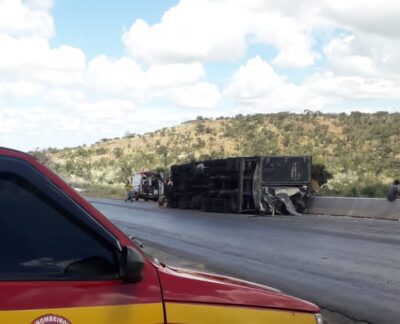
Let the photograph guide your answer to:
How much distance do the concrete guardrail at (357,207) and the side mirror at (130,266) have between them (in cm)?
1885

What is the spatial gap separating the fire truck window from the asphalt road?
213 inches

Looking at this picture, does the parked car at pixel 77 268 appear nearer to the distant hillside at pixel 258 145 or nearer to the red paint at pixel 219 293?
the red paint at pixel 219 293

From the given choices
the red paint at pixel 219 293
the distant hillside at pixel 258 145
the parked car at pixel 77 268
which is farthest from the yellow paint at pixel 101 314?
the distant hillside at pixel 258 145

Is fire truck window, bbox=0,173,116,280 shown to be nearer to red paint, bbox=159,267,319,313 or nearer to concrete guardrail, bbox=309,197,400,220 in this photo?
red paint, bbox=159,267,319,313

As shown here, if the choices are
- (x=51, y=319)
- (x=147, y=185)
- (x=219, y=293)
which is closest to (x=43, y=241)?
(x=51, y=319)

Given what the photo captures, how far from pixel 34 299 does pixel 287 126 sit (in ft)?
268

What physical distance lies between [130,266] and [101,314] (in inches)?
9.9

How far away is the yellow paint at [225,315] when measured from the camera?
318cm

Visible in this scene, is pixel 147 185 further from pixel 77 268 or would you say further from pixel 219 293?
pixel 77 268

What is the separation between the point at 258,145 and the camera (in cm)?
7681

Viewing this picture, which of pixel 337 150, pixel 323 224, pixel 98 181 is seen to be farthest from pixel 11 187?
pixel 98 181

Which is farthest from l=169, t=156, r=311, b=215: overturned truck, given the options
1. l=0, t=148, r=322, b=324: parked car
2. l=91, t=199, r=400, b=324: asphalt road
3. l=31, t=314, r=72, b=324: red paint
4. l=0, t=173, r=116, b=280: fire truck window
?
l=31, t=314, r=72, b=324: red paint

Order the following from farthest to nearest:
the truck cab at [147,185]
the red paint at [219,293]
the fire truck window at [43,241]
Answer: the truck cab at [147,185] < the red paint at [219,293] < the fire truck window at [43,241]

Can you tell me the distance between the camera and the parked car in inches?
119
